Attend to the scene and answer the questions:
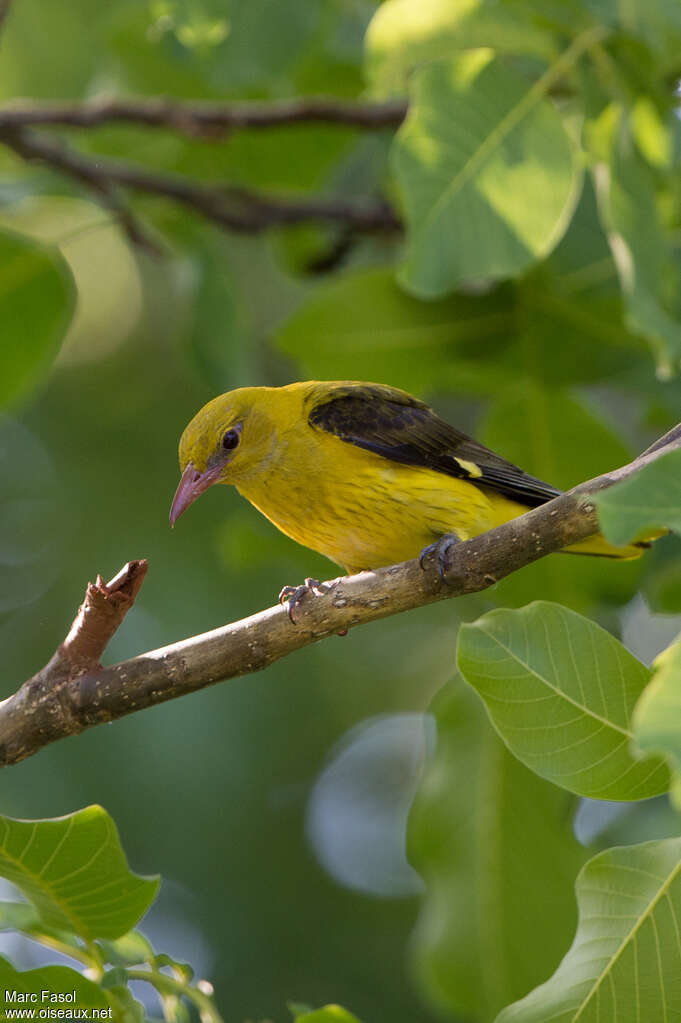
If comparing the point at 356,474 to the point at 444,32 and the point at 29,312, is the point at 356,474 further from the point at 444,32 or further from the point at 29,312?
the point at 29,312

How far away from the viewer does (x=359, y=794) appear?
25.8 ft

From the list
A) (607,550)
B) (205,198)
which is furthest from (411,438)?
(205,198)

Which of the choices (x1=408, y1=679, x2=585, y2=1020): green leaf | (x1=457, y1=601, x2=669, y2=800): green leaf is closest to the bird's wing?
(x1=408, y1=679, x2=585, y2=1020): green leaf

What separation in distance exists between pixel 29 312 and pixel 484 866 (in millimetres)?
2482

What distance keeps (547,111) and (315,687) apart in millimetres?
4403

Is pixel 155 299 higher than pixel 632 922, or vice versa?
pixel 155 299

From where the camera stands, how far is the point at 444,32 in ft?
10.9

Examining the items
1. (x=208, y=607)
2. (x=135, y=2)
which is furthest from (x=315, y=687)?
(x=135, y=2)

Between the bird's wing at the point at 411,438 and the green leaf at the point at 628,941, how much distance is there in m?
1.87

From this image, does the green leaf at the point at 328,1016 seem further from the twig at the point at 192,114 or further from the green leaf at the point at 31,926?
the twig at the point at 192,114

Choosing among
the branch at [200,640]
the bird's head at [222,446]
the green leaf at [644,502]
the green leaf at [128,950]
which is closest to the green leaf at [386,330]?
the bird's head at [222,446]

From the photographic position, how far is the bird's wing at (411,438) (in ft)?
12.4

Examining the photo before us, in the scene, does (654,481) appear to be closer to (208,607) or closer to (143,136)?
(143,136)

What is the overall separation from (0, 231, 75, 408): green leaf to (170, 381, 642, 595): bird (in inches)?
31.2
